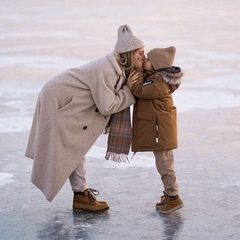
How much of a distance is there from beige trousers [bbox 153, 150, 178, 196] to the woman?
421 mm

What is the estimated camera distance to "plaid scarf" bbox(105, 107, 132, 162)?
5.88m

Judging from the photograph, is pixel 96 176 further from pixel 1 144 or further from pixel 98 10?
pixel 98 10

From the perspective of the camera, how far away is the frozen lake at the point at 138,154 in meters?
5.69

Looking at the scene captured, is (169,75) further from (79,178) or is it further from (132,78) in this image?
(79,178)

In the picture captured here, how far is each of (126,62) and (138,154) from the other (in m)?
2.01

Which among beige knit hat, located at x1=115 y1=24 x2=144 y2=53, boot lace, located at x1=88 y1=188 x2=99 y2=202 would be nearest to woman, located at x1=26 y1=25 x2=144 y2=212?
beige knit hat, located at x1=115 y1=24 x2=144 y2=53

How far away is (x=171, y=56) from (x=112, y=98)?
489mm

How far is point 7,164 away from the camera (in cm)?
731

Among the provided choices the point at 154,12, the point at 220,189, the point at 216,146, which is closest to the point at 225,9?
the point at 154,12

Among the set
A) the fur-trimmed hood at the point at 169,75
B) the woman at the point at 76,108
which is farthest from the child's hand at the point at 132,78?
the fur-trimmed hood at the point at 169,75

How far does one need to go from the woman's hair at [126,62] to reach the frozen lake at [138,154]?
38.6 inches

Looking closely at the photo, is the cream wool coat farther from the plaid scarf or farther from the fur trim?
the fur trim

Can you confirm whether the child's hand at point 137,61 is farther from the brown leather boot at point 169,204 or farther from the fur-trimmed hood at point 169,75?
the brown leather boot at point 169,204

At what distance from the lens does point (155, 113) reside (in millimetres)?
5781
